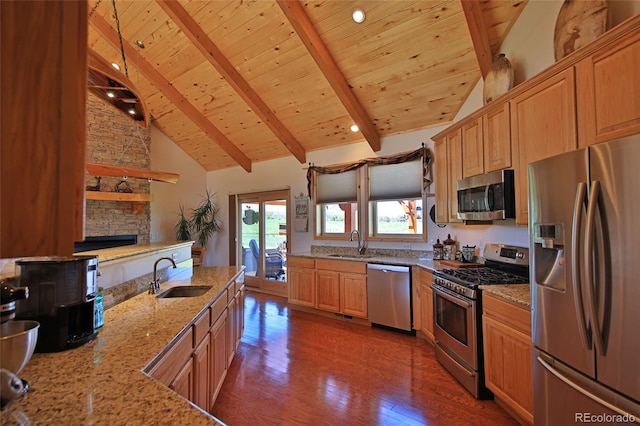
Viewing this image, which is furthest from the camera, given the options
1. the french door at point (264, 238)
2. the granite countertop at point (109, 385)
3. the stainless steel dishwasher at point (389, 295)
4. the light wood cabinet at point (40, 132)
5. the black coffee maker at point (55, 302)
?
the french door at point (264, 238)

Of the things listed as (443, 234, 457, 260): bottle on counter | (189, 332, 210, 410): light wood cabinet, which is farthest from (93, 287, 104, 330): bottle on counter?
(443, 234, 457, 260): bottle on counter

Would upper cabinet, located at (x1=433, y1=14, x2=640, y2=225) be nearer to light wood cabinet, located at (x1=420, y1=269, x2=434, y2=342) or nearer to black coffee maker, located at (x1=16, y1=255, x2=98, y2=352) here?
light wood cabinet, located at (x1=420, y1=269, x2=434, y2=342)

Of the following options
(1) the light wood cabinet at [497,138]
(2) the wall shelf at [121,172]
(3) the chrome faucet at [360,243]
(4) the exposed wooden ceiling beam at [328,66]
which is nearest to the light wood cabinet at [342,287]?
(3) the chrome faucet at [360,243]

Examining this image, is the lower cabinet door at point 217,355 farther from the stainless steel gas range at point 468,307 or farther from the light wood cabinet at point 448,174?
the light wood cabinet at point 448,174

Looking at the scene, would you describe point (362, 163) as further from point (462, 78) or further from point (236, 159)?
point (236, 159)

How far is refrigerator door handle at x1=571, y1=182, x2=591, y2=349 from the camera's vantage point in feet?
4.48

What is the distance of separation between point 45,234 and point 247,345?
125 inches

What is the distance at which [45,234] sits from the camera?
1.53 ft

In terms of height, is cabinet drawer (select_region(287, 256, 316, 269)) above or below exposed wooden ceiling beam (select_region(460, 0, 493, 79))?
below

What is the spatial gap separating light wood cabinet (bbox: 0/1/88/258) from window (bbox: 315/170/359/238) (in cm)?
424

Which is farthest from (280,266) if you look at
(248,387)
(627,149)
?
(627,149)

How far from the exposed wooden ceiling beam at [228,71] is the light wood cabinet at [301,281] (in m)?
1.92

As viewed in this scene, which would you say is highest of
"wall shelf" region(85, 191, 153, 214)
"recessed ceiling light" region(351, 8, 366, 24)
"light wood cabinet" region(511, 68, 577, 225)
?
"recessed ceiling light" region(351, 8, 366, 24)

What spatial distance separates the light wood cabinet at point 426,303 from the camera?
10.2ft
